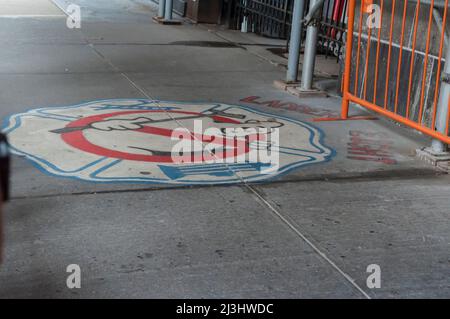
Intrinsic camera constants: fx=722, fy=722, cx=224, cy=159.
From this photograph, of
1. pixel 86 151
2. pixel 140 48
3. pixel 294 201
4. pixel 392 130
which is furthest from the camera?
pixel 140 48

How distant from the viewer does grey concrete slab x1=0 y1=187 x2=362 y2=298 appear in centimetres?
354

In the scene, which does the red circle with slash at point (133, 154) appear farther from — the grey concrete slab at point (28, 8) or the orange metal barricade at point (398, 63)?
the grey concrete slab at point (28, 8)

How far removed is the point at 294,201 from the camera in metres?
4.78

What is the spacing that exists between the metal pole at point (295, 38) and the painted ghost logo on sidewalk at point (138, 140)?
1.23m

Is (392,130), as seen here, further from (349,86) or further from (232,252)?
(232,252)

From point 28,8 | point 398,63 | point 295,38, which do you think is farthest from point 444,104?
point 28,8

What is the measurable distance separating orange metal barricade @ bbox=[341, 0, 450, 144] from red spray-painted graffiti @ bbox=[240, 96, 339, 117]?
0.92 feet

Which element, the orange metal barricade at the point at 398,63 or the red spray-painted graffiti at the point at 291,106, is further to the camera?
the red spray-painted graffiti at the point at 291,106

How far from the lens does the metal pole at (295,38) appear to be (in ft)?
26.1

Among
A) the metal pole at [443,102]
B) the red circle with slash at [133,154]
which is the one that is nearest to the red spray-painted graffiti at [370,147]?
the metal pole at [443,102]

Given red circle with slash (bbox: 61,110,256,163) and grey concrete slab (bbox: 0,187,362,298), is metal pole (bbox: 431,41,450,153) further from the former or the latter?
grey concrete slab (bbox: 0,187,362,298)

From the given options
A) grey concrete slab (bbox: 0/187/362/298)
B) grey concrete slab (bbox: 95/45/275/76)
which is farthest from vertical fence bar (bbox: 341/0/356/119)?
grey concrete slab (bbox: 0/187/362/298)

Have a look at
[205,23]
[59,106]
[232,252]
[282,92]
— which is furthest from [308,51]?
[205,23]

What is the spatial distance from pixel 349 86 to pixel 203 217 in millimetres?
3316
